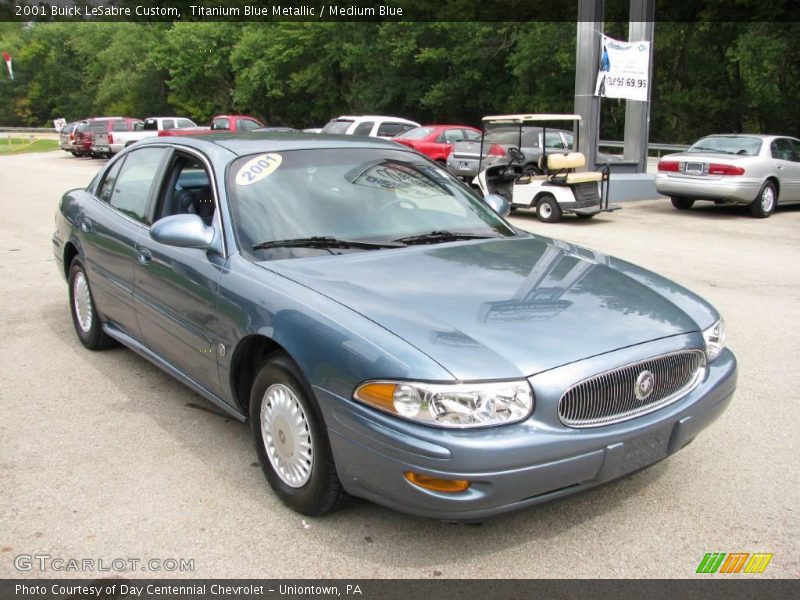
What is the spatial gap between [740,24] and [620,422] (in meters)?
36.9

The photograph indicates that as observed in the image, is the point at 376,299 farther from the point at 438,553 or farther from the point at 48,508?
the point at 48,508

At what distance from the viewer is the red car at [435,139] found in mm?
20812

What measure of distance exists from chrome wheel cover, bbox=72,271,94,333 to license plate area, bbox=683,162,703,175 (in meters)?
11.9

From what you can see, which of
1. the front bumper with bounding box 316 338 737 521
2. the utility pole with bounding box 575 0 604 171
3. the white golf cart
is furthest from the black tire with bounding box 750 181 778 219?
the front bumper with bounding box 316 338 737 521

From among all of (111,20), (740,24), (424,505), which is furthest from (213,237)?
(111,20)

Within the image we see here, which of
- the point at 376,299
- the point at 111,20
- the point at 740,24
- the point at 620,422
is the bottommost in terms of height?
the point at 620,422

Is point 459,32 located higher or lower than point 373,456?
higher

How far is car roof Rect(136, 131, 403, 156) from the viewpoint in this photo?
4.23 m

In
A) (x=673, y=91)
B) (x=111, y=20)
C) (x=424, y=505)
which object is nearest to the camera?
(x=424, y=505)

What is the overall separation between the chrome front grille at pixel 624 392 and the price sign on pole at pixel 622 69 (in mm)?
14522

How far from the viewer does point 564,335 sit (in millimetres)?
2967

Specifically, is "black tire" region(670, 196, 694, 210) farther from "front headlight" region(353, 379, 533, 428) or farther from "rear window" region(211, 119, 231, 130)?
"rear window" region(211, 119, 231, 130)

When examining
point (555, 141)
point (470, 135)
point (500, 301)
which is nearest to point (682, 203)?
point (555, 141)

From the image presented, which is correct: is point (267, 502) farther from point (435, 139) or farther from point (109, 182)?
Result: point (435, 139)
